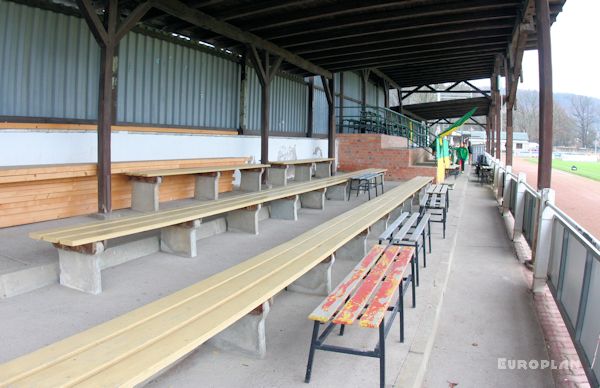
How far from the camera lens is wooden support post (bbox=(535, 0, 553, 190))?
559 centimetres

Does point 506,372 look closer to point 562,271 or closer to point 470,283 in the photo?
point 562,271

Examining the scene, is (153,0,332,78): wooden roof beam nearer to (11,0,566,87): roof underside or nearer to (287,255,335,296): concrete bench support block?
(11,0,566,87): roof underside

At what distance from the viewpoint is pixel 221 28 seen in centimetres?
720

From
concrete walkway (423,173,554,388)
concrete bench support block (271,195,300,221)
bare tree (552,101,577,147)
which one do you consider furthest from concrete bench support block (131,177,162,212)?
bare tree (552,101,577,147)

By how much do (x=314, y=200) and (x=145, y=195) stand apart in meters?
3.18

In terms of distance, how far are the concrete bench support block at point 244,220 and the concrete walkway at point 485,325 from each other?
2385 mm

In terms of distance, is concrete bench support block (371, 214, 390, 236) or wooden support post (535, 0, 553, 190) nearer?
wooden support post (535, 0, 553, 190)

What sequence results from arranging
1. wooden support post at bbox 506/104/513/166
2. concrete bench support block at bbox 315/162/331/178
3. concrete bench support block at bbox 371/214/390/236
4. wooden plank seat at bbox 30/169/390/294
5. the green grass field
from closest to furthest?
1. wooden plank seat at bbox 30/169/390/294
2. concrete bench support block at bbox 371/214/390/236
3. concrete bench support block at bbox 315/162/331/178
4. wooden support post at bbox 506/104/513/166
5. the green grass field

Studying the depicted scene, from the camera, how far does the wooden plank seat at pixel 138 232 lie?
3.47 m

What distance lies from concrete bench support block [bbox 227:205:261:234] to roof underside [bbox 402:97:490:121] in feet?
66.9

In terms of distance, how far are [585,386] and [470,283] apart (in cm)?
210

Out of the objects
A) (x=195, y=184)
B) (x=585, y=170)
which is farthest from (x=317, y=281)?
(x=585, y=170)

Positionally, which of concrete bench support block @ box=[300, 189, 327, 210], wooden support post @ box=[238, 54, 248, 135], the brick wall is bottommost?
concrete bench support block @ box=[300, 189, 327, 210]

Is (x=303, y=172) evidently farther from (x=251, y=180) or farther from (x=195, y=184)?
(x=195, y=184)
